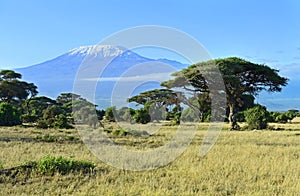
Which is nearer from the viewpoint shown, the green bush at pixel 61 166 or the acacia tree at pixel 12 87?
the green bush at pixel 61 166

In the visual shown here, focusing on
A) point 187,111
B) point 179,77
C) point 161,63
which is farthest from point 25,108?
point 161,63

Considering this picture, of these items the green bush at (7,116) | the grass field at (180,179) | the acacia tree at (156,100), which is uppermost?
the acacia tree at (156,100)

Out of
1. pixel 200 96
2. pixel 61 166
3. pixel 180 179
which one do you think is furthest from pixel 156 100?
pixel 180 179

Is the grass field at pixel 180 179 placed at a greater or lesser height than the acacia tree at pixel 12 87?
lesser

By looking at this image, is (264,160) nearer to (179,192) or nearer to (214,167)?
(214,167)

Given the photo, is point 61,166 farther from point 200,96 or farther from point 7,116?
point 200,96

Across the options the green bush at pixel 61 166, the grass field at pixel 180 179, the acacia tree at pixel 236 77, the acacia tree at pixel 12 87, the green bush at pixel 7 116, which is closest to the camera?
the grass field at pixel 180 179

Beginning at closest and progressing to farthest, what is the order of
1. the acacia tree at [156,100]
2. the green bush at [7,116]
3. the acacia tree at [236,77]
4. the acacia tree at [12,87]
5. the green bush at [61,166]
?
1. the green bush at [61,166]
2. the acacia tree at [236,77]
3. the green bush at [7,116]
4. the acacia tree at [156,100]
5. the acacia tree at [12,87]

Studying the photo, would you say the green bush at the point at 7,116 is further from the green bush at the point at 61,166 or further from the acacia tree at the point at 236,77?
the green bush at the point at 61,166

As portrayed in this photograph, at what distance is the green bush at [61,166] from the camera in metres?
8.77

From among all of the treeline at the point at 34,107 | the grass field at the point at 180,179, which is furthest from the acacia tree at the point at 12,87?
the grass field at the point at 180,179

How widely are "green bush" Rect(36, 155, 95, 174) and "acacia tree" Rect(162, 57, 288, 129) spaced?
1794 centimetres

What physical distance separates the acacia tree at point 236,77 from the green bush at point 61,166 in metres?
17.9

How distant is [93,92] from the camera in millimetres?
14172
